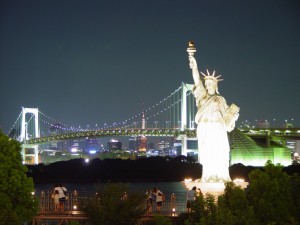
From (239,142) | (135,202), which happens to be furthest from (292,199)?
(239,142)

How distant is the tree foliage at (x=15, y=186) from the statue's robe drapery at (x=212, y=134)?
430 cm

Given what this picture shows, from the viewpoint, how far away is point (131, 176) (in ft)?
200

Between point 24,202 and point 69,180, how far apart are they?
4640 centimetres

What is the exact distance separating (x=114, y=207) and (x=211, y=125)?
3.89m

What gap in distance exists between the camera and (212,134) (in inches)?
652

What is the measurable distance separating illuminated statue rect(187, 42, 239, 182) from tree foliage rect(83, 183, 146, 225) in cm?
310

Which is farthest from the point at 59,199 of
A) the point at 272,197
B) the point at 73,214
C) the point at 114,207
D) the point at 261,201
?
the point at 272,197

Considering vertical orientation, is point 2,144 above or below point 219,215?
above

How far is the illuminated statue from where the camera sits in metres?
16.5

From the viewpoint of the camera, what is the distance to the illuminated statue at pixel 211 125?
16500mm

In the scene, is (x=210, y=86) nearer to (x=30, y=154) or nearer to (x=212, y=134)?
(x=212, y=134)

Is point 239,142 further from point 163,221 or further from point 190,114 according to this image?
point 163,221

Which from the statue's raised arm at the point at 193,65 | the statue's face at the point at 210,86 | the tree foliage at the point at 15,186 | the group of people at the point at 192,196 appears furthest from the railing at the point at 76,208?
the statue's raised arm at the point at 193,65

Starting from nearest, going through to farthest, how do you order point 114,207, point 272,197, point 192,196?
point 114,207 → point 272,197 → point 192,196
